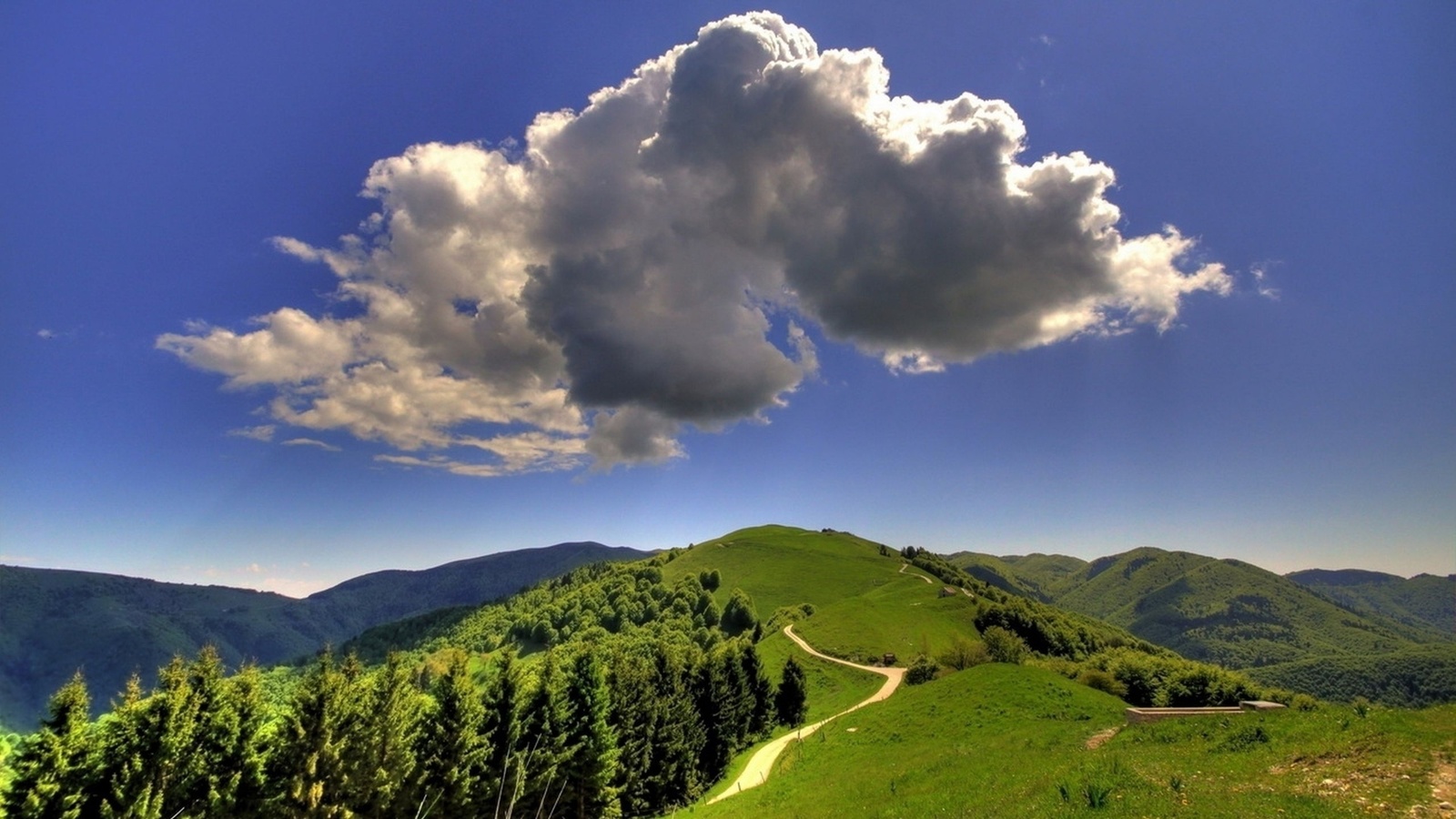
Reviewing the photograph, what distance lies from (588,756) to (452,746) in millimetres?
9544

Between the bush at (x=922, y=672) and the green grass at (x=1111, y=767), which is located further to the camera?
the bush at (x=922, y=672)

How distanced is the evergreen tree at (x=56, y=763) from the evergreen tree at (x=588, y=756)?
2237 cm

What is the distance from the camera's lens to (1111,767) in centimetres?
2142

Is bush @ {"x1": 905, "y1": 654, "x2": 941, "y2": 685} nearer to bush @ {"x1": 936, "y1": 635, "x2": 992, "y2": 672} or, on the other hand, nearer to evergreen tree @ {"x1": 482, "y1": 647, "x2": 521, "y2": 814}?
bush @ {"x1": 936, "y1": 635, "x2": 992, "y2": 672}

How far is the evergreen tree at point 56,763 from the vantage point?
2209cm

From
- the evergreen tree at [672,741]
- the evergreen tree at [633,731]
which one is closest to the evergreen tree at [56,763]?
the evergreen tree at [633,731]

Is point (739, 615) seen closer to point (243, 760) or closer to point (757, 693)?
point (757, 693)

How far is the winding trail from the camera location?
4953 cm

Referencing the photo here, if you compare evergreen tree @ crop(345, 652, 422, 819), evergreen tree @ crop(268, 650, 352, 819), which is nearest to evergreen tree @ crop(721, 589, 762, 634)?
evergreen tree @ crop(345, 652, 422, 819)

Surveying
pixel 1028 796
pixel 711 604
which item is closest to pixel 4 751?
pixel 1028 796

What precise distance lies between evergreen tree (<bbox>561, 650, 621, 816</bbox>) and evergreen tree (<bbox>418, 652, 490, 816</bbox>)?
6.17 metres

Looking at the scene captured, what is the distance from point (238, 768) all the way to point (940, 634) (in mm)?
121763

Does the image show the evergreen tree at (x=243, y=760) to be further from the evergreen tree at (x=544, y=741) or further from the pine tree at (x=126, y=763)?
the evergreen tree at (x=544, y=741)

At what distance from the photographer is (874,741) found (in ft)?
145
